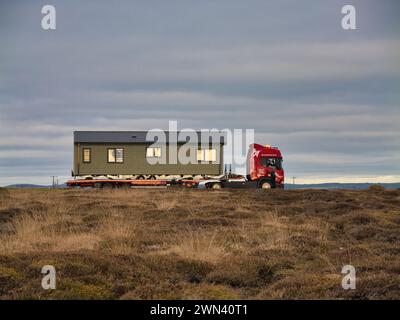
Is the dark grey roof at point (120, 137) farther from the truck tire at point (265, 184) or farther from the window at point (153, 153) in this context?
the truck tire at point (265, 184)

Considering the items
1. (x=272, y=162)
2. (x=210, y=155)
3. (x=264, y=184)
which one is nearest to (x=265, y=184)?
(x=264, y=184)

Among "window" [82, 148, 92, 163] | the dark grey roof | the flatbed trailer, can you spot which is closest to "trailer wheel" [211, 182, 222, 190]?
the flatbed trailer

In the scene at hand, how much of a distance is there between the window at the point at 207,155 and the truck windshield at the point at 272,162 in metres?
3.83

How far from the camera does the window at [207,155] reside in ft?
147

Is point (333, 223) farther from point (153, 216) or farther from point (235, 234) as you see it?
point (153, 216)

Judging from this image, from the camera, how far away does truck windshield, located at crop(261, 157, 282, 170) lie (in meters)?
43.3

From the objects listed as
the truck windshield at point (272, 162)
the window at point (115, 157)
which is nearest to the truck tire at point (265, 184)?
the truck windshield at point (272, 162)

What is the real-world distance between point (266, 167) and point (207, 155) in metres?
4.57

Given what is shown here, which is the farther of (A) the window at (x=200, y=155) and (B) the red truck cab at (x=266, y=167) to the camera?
(A) the window at (x=200, y=155)

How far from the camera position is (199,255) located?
13.3 meters

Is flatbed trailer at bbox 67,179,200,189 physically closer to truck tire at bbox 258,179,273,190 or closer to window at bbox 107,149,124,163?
window at bbox 107,149,124,163

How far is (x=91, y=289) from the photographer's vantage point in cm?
1040

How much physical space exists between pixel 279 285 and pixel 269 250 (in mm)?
3564
